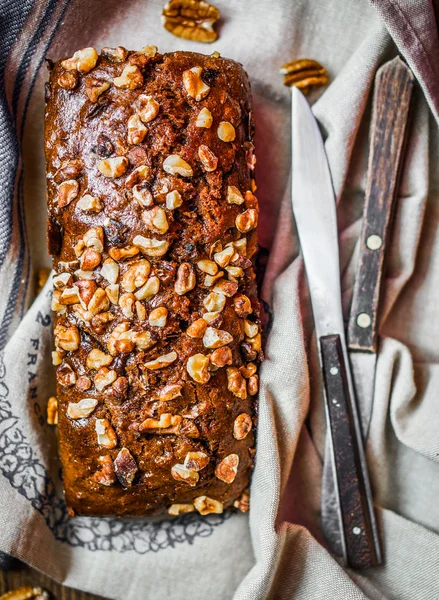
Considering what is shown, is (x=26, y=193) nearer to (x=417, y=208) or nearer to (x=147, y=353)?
(x=147, y=353)

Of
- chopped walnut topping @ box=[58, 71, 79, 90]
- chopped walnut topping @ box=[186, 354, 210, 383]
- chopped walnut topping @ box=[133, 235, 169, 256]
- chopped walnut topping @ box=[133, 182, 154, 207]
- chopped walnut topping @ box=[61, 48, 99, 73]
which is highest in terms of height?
chopped walnut topping @ box=[61, 48, 99, 73]

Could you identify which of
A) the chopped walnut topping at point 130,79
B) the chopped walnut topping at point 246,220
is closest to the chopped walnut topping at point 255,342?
the chopped walnut topping at point 246,220

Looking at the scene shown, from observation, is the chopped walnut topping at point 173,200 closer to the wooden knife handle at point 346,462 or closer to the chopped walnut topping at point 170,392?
the chopped walnut topping at point 170,392

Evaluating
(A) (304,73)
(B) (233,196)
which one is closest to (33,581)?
(B) (233,196)

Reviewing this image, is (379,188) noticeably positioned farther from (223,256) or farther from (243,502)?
(243,502)

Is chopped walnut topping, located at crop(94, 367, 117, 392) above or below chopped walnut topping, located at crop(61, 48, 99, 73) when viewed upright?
below

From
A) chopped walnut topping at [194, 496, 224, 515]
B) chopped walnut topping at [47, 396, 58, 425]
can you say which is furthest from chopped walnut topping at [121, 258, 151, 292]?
chopped walnut topping at [194, 496, 224, 515]

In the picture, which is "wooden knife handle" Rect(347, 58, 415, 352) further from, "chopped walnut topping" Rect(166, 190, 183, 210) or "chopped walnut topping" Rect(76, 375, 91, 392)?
"chopped walnut topping" Rect(76, 375, 91, 392)
